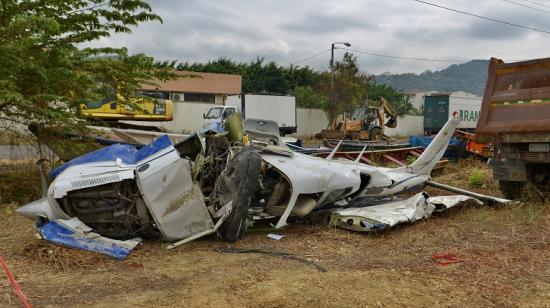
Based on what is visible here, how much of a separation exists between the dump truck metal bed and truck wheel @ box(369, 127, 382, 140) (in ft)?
56.8

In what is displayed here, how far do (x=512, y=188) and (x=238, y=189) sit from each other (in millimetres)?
5400

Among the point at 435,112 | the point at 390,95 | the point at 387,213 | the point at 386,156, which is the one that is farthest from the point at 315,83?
the point at 387,213

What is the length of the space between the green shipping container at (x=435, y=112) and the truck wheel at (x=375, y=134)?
33.0ft

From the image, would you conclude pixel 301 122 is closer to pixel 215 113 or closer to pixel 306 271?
pixel 215 113

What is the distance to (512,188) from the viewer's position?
8578mm

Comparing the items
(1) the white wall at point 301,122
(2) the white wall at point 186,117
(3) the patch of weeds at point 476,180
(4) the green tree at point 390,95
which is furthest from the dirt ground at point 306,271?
(4) the green tree at point 390,95

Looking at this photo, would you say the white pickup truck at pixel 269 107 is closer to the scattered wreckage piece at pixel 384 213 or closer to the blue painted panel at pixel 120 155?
the scattered wreckage piece at pixel 384 213

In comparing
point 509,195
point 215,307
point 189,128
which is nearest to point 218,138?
point 215,307

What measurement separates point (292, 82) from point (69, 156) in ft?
152

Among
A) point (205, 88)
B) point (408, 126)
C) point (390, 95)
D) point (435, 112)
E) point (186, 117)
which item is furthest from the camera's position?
point (390, 95)

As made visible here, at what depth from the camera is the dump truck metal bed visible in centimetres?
776

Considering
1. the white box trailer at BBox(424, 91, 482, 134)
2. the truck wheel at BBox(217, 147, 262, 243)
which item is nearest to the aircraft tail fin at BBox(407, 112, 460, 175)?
the truck wheel at BBox(217, 147, 262, 243)

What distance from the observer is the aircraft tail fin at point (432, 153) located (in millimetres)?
8359

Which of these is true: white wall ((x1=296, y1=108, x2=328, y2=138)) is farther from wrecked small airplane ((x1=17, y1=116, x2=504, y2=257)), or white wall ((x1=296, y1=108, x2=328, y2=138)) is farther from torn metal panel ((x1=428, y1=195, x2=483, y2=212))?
wrecked small airplane ((x1=17, y1=116, x2=504, y2=257))
